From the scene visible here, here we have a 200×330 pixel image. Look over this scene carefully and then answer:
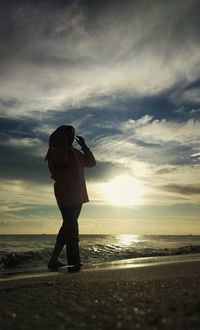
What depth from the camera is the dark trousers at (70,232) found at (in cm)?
689

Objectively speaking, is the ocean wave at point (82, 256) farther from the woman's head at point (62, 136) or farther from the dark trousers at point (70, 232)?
the woman's head at point (62, 136)

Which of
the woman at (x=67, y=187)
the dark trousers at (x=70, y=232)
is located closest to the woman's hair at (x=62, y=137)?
the woman at (x=67, y=187)

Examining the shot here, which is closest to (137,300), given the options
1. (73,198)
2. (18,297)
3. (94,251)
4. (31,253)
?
(18,297)

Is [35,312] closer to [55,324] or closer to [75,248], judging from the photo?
[55,324]

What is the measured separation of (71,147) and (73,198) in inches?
37.1

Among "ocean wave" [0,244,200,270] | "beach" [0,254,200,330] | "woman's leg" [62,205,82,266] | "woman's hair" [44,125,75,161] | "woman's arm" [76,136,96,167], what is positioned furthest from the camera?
"ocean wave" [0,244,200,270]

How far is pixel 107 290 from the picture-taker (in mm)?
2943

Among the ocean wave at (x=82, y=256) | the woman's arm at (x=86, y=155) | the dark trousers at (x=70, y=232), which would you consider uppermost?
the woman's arm at (x=86, y=155)

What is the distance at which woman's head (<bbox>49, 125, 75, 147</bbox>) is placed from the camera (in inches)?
277

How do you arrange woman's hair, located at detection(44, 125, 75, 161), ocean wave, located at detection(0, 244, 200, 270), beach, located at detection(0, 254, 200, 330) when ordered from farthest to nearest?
ocean wave, located at detection(0, 244, 200, 270) → woman's hair, located at detection(44, 125, 75, 161) → beach, located at detection(0, 254, 200, 330)

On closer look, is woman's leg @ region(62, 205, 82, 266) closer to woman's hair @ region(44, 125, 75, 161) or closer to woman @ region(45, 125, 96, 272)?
woman @ region(45, 125, 96, 272)

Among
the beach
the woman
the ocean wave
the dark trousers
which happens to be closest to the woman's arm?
the woman

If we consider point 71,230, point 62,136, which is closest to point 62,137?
point 62,136

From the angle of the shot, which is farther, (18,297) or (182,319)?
(18,297)
